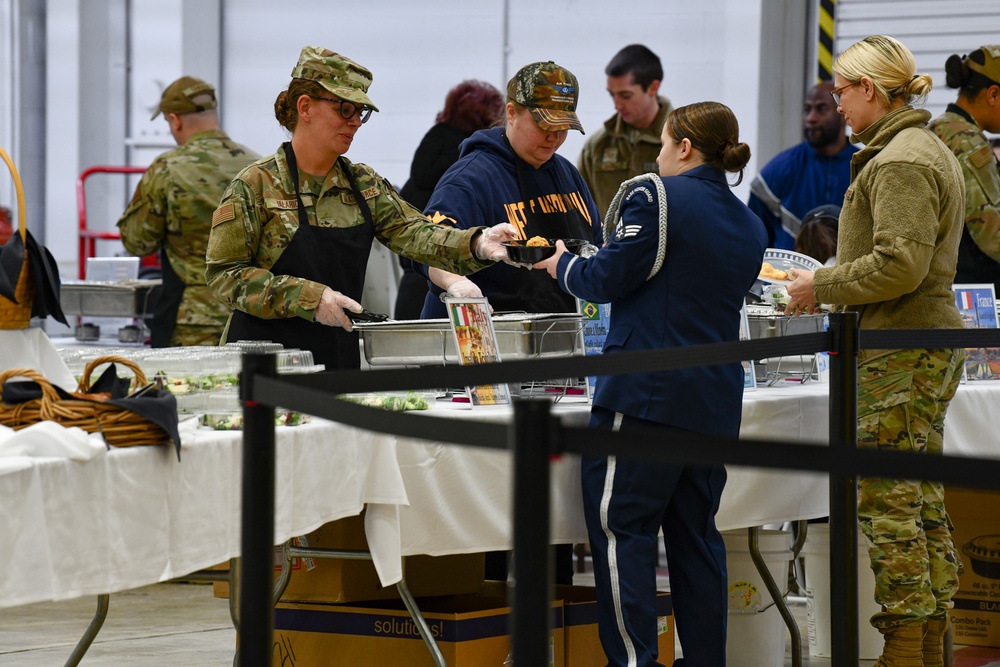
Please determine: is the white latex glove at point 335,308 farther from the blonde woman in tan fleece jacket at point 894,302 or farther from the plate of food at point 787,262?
the plate of food at point 787,262

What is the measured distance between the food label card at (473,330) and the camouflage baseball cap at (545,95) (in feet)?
3.02

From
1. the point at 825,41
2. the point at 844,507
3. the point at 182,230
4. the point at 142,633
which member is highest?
the point at 825,41

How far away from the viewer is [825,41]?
326 inches

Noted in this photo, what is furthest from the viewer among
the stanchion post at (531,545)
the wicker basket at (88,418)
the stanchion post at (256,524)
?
the wicker basket at (88,418)

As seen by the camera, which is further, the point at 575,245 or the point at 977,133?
the point at 977,133

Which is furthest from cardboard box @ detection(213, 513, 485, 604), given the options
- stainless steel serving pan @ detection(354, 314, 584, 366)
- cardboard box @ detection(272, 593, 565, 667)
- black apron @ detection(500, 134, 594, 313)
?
black apron @ detection(500, 134, 594, 313)

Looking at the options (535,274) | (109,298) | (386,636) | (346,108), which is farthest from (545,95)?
(109,298)

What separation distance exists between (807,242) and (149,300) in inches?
116

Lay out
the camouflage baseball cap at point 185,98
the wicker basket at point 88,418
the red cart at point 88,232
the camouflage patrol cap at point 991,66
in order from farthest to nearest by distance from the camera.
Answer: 1. the red cart at point 88,232
2. the camouflage baseball cap at point 185,98
3. the camouflage patrol cap at point 991,66
4. the wicker basket at point 88,418

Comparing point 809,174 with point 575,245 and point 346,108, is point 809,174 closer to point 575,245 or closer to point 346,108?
point 575,245

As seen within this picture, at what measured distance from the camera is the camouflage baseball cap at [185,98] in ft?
21.0

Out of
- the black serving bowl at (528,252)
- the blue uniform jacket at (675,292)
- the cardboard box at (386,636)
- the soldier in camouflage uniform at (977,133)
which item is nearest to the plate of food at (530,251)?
the black serving bowl at (528,252)

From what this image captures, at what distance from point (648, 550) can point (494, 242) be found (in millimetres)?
961

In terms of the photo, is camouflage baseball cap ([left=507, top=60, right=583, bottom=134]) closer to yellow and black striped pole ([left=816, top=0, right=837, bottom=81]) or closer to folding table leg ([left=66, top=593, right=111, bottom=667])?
folding table leg ([left=66, top=593, right=111, bottom=667])
